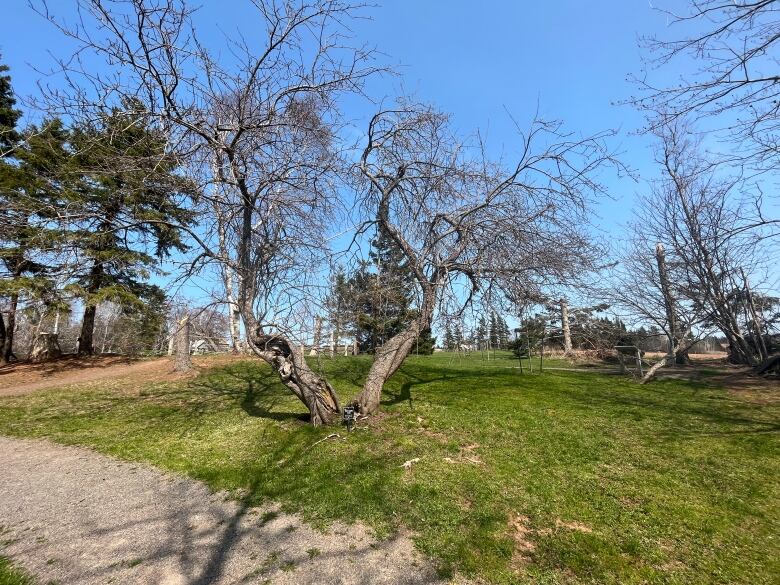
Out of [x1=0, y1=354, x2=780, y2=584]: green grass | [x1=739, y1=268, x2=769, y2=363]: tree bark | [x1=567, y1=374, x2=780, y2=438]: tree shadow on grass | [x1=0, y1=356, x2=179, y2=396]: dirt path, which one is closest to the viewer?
[x1=0, y1=354, x2=780, y2=584]: green grass

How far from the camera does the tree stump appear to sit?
1653cm

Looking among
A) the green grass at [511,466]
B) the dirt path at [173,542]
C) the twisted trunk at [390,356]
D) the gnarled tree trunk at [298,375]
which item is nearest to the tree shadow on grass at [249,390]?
the green grass at [511,466]

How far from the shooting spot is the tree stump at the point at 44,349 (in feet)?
54.2

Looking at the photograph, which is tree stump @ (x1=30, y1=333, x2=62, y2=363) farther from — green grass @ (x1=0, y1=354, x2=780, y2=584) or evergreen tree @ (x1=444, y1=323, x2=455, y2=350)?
evergreen tree @ (x1=444, y1=323, x2=455, y2=350)

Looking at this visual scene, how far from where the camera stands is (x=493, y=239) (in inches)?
259

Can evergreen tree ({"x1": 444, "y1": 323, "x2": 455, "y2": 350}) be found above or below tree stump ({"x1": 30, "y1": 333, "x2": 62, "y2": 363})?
below

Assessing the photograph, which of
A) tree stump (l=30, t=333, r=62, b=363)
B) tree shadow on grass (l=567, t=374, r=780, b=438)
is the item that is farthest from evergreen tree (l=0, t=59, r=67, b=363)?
tree shadow on grass (l=567, t=374, r=780, b=438)

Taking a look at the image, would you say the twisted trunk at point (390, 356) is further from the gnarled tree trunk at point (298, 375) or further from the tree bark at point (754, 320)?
the tree bark at point (754, 320)

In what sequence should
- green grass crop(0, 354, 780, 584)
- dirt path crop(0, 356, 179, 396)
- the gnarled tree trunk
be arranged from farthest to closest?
dirt path crop(0, 356, 179, 396), the gnarled tree trunk, green grass crop(0, 354, 780, 584)

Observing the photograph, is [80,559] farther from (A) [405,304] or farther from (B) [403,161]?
(B) [403,161]

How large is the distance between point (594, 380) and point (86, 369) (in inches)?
735

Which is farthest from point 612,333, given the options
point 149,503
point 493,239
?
point 149,503

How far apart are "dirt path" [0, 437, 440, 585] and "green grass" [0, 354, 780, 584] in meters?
0.32

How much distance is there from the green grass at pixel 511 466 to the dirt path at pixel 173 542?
0.32 metres
